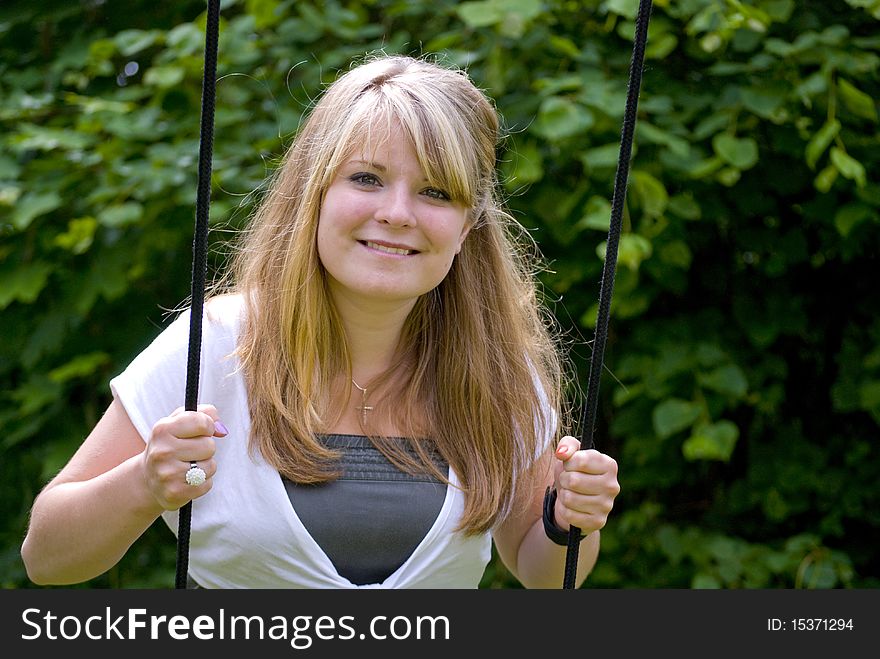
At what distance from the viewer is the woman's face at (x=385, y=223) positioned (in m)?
1.35

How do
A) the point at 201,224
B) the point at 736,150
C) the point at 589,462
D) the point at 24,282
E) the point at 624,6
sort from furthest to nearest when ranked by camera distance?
the point at 24,282 → the point at 736,150 → the point at 624,6 → the point at 589,462 → the point at 201,224

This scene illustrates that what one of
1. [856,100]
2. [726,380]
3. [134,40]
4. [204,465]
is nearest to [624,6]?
[856,100]

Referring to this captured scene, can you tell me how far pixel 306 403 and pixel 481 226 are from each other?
363 mm

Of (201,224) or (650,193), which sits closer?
(201,224)

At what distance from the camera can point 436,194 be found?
139cm

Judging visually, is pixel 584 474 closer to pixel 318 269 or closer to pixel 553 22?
pixel 318 269

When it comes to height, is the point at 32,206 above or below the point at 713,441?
above

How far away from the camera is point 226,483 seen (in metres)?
1.35

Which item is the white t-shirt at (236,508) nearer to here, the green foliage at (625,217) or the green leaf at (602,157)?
the green foliage at (625,217)

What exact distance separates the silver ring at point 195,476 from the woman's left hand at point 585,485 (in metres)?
0.42

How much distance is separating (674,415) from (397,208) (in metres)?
1.17

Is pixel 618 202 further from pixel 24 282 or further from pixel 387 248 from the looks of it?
pixel 24 282

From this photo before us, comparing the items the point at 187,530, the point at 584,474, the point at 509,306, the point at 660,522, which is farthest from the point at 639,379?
the point at 187,530

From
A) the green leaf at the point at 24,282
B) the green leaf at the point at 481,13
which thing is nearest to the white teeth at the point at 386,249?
the green leaf at the point at 481,13
